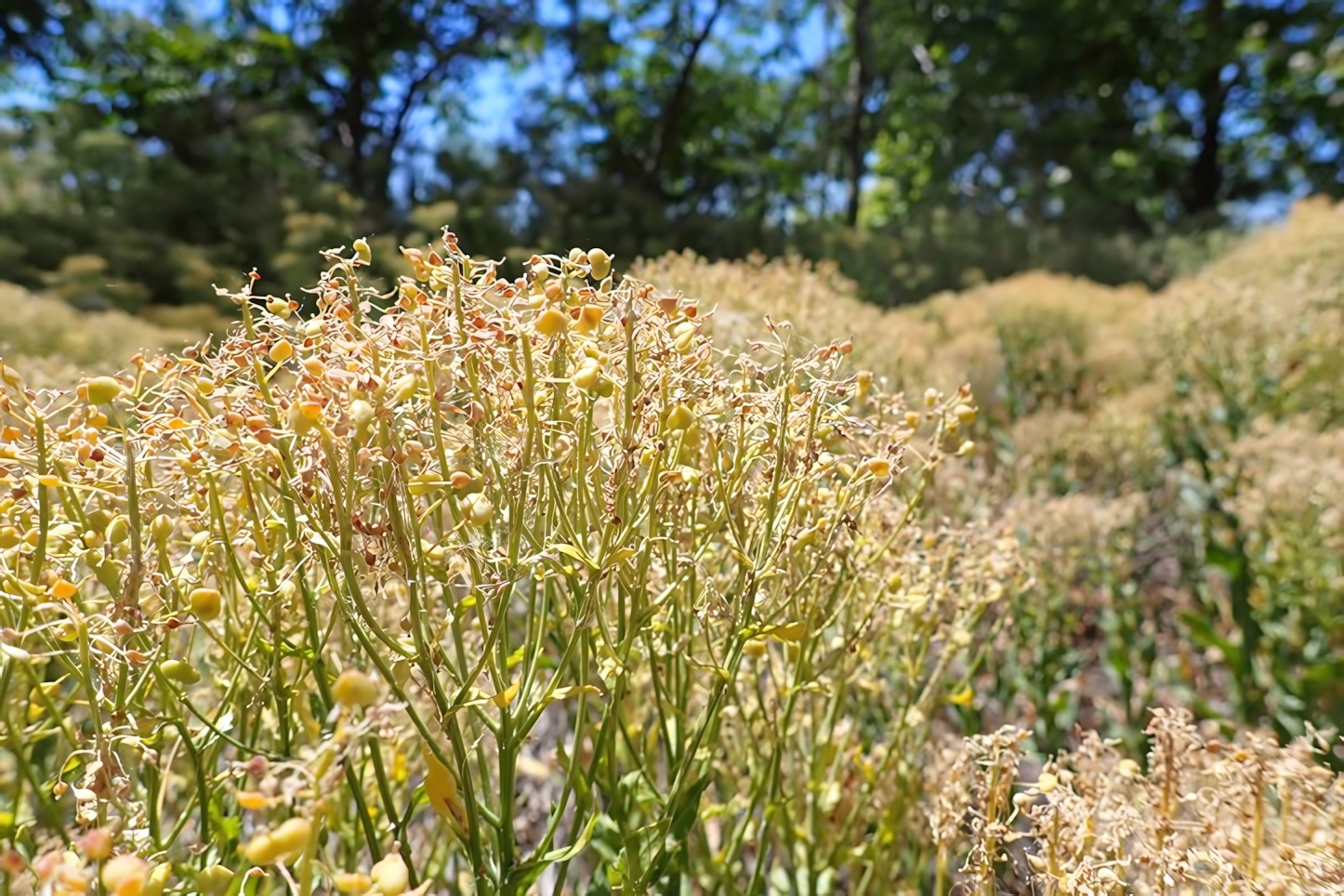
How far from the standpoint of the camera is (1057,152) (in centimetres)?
995

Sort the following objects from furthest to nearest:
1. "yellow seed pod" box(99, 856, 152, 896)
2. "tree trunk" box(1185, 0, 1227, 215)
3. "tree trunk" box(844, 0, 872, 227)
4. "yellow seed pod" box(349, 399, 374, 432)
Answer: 1. "tree trunk" box(1185, 0, 1227, 215)
2. "tree trunk" box(844, 0, 872, 227)
3. "yellow seed pod" box(349, 399, 374, 432)
4. "yellow seed pod" box(99, 856, 152, 896)

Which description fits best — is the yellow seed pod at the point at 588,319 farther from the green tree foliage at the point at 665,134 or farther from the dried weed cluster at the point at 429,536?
the green tree foliage at the point at 665,134

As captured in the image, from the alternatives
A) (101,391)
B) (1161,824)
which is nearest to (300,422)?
(101,391)

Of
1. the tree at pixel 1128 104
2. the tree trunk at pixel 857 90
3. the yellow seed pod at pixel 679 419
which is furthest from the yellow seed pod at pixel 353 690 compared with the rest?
the tree at pixel 1128 104

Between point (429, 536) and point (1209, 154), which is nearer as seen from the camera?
point (429, 536)

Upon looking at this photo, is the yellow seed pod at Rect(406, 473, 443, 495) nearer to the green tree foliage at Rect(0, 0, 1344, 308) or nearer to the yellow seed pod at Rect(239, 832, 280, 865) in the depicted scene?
the yellow seed pod at Rect(239, 832, 280, 865)

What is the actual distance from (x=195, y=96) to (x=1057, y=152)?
8.72m

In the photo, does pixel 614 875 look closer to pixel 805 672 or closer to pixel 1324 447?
pixel 805 672

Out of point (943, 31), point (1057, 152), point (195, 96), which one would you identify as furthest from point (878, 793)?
point (1057, 152)

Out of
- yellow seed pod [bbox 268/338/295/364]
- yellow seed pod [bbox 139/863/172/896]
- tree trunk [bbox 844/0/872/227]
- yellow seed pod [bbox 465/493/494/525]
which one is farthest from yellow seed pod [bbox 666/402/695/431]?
tree trunk [bbox 844/0/872/227]

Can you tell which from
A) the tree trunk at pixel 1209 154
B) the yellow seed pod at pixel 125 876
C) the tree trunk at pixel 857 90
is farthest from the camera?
the tree trunk at pixel 1209 154

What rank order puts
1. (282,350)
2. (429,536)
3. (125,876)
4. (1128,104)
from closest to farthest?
1. (125,876)
2. (282,350)
3. (429,536)
4. (1128,104)

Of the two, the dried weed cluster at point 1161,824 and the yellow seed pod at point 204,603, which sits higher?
the yellow seed pod at point 204,603

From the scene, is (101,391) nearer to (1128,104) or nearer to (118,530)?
(118,530)
